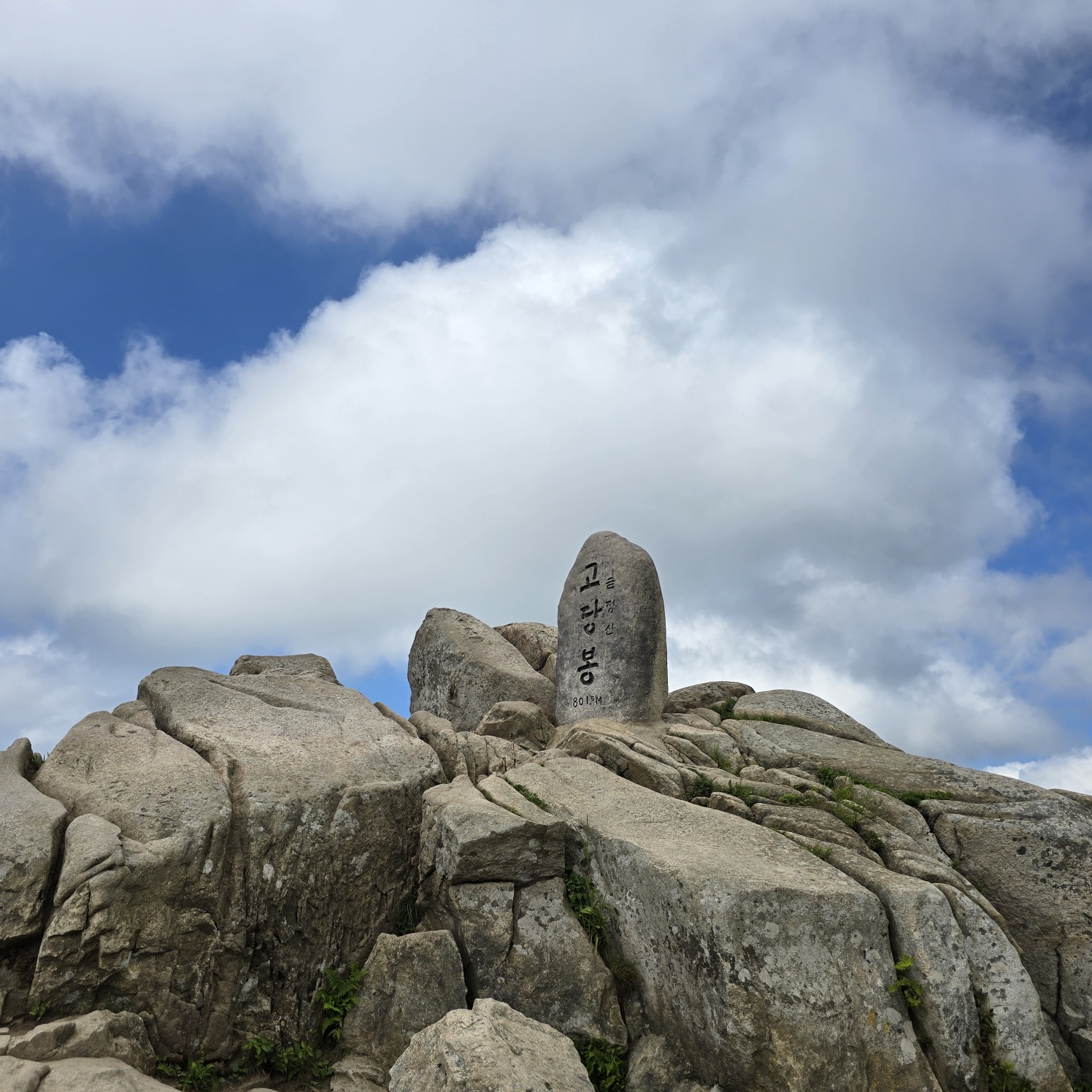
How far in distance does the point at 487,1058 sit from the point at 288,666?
1188cm

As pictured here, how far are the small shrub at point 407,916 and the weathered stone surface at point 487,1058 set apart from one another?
3488mm

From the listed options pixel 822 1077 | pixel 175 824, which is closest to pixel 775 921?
pixel 822 1077

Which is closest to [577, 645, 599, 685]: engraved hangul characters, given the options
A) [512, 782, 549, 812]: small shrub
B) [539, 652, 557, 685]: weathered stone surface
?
[539, 652, 557, 685]: weathered stone surface

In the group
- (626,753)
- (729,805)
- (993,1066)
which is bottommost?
(993,1066)

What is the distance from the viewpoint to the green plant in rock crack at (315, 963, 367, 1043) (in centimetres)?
1151

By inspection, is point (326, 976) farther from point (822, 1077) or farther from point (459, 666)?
point (459, 666)

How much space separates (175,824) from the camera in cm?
1154

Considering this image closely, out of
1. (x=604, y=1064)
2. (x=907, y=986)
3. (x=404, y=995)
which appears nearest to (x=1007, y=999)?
(x=907, y=986)

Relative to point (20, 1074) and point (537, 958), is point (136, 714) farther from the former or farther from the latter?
point (537, 958)

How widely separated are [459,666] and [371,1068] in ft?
37.6

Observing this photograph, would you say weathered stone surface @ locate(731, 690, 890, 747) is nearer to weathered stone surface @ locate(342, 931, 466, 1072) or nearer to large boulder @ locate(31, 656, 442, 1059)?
large boulder @ locate(31, 656, 442, 1059)

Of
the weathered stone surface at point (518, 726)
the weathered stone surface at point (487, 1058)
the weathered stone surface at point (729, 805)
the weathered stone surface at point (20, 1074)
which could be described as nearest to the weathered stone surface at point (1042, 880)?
the weathered stone surface at point (729, 805)

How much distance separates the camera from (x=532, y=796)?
44.7 feet

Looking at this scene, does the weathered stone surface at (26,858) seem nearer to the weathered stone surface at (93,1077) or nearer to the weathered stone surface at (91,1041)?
the weathered stone surface at (91,1041)
